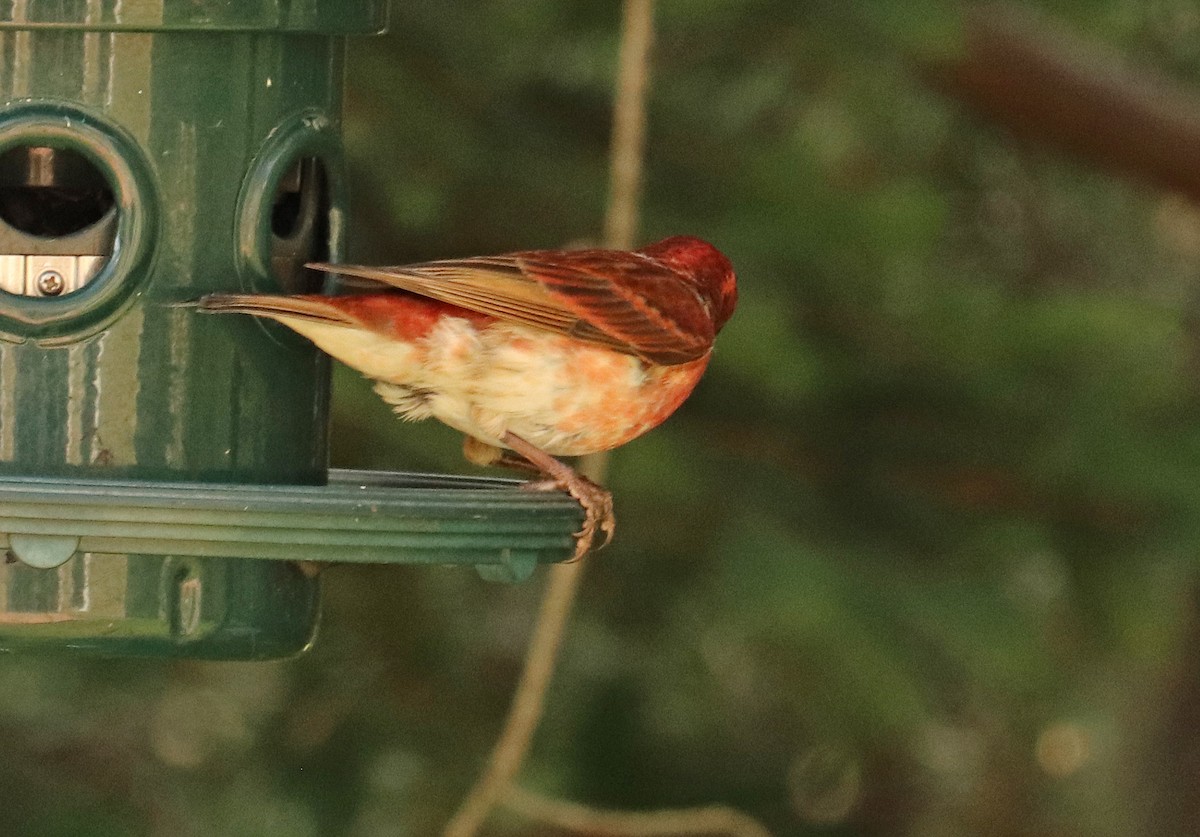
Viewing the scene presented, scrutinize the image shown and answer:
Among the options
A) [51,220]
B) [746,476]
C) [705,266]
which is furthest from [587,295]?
[746,476]

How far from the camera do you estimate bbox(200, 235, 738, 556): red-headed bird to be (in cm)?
424

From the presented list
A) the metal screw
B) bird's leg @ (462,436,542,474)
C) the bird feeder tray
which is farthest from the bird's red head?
the bird feeder tray

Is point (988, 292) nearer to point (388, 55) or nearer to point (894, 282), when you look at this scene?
point (894, 282)

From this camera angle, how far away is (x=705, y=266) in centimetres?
518

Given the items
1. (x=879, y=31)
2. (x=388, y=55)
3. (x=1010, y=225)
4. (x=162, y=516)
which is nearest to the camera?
(x=162, y=516)

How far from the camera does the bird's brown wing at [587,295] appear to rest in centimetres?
425

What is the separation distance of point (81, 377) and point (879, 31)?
2407 millimetres

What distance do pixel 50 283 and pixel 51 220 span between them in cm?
23

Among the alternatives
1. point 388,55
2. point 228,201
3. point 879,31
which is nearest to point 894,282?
point 879,31

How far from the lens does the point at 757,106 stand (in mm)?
6680

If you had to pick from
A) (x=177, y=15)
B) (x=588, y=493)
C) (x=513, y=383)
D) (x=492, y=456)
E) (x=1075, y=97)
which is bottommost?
(x=492, y=456)

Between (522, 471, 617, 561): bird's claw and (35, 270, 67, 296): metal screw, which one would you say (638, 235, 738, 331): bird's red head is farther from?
(35, 270, 67, 296): metal screw

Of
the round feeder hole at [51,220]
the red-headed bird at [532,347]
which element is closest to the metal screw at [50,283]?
the round feeder hole at [51,220]

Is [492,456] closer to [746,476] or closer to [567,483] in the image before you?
[567,483]
